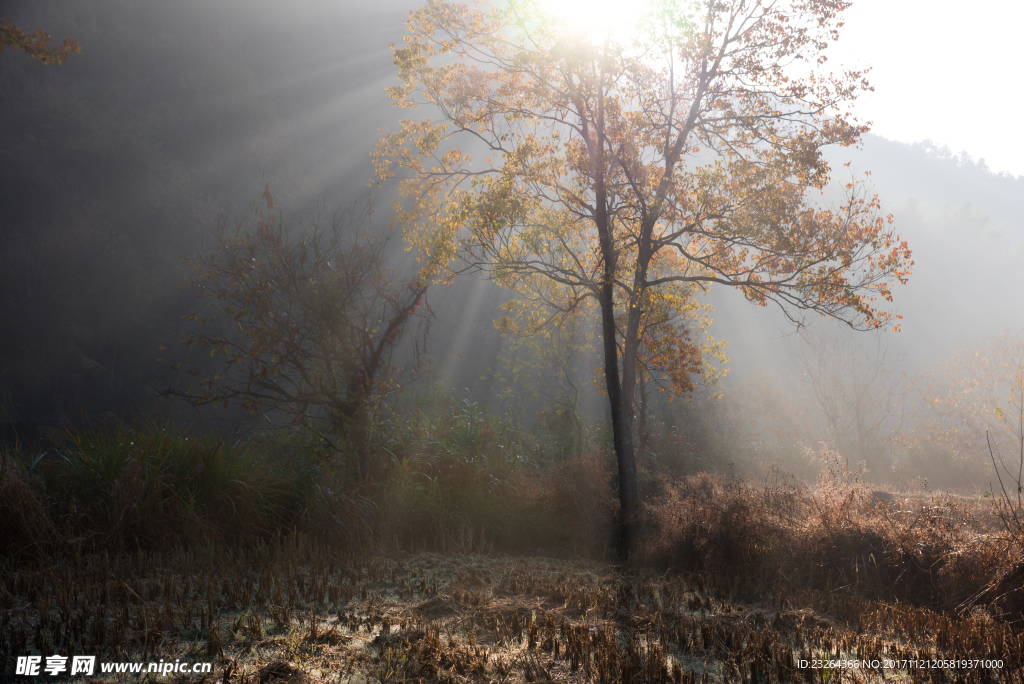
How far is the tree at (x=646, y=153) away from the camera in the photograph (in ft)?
27.0

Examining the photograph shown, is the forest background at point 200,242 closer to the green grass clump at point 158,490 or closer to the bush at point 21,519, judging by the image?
the green grass clump at point 158,490

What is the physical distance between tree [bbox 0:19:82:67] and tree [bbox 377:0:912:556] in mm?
4670

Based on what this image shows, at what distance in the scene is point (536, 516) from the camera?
7699mm

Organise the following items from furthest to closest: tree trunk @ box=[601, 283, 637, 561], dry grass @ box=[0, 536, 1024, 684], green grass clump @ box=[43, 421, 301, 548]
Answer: tree trunk @ box=[601, 283, 637, 561], green grass clump @ box=[43, 421, 301, 548], dry grass @ box=[0, 536, 1024, 684]

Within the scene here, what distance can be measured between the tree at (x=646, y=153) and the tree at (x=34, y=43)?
15.3 ft

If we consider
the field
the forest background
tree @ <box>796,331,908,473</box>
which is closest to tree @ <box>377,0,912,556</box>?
the field

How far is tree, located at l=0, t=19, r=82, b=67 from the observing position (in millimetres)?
6983

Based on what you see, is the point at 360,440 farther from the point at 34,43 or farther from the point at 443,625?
the point at 34,43

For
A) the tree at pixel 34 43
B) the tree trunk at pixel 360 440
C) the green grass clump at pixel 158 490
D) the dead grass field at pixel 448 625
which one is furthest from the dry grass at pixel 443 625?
the tree at pixel 34 43

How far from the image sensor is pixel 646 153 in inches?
388

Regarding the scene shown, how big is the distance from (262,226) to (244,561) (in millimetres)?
3946

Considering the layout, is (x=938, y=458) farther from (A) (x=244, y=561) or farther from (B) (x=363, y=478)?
(A) (x=244, y=561)

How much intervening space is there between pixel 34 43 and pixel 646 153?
9.01 metres

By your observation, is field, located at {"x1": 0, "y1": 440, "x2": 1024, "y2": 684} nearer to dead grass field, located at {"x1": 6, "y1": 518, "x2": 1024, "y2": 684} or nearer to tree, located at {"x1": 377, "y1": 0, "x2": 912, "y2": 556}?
dead grass field, located at {"x1": 6, "y1": 518, "x2": 1024, "y2": 684}
